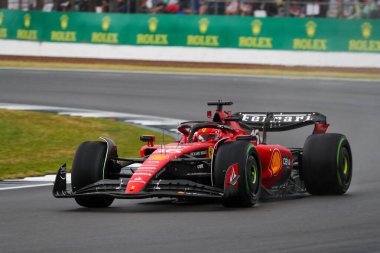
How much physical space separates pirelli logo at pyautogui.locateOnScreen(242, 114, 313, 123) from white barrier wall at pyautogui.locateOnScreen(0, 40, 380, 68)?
62.6 feet

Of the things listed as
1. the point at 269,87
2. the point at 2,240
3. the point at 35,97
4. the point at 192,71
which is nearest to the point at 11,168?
the point at 2,240

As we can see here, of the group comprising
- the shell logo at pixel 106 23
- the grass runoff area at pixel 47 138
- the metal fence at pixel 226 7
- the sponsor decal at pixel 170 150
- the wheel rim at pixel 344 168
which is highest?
the metal fence at pixel 226 7

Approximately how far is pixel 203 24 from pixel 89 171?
76.2 ft

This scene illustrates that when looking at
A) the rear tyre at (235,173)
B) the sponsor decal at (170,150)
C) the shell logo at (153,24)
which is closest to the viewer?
the rear tyre at (235,173)

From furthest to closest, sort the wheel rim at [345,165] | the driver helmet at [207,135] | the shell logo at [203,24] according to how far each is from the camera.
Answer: the shell logo at [203,24]
the wheel rim at [345,165]
the driver helmet at [207,135]

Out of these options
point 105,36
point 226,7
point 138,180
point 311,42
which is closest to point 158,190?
point 138,180

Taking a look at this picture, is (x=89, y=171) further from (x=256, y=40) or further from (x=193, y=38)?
(x=193, y=38)

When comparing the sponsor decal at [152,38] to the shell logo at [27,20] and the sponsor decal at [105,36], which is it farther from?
the shell logo at [27,20]

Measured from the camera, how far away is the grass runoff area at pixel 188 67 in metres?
31.7

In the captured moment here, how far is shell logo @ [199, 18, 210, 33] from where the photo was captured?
33.6 metres

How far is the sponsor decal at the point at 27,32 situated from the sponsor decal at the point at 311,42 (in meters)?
9.03

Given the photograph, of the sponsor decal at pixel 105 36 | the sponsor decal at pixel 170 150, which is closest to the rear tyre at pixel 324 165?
the sponsor decal at pixel 170 150

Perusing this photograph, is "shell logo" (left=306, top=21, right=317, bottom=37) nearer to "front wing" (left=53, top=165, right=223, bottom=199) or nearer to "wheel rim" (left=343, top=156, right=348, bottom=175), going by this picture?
"wheel rim" (left=343, top=156, right=348, bottom=175)

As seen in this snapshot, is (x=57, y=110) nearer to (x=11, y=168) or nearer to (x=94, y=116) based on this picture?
(x=94, y=116)
